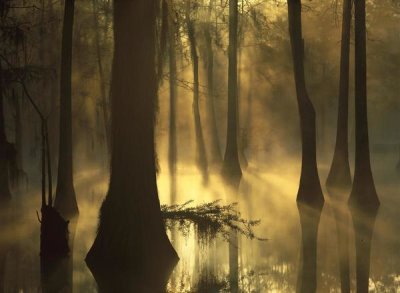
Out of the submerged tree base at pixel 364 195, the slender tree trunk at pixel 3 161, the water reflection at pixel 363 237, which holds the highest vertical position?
the slender tree trunk at pixel 3 161

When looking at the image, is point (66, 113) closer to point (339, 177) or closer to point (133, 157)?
point (133, 157)

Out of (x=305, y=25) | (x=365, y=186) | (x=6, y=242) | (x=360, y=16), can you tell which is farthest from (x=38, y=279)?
(x=305, y=25)

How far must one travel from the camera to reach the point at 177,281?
37.7 feet

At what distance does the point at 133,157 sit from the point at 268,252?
3184 millimetres

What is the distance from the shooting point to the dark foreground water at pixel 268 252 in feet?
37.4

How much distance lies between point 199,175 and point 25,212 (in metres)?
15.8

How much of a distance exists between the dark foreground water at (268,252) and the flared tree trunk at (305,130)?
0.59 meters

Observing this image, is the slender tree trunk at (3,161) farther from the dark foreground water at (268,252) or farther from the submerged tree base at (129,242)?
the submerged tree base at (129,242)

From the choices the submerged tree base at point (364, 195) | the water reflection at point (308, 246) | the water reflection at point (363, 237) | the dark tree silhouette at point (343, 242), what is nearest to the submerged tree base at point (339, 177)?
the dark tree silhouette at point (343, 242)

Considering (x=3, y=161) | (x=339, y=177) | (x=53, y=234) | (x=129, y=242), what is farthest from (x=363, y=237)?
(x=3, y=161)

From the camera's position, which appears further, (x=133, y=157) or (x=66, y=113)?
(x=66, y=113)

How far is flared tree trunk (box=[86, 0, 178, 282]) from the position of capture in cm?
1284

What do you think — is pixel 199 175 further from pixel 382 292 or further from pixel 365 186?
pixel 382 292

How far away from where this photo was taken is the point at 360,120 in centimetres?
2269
